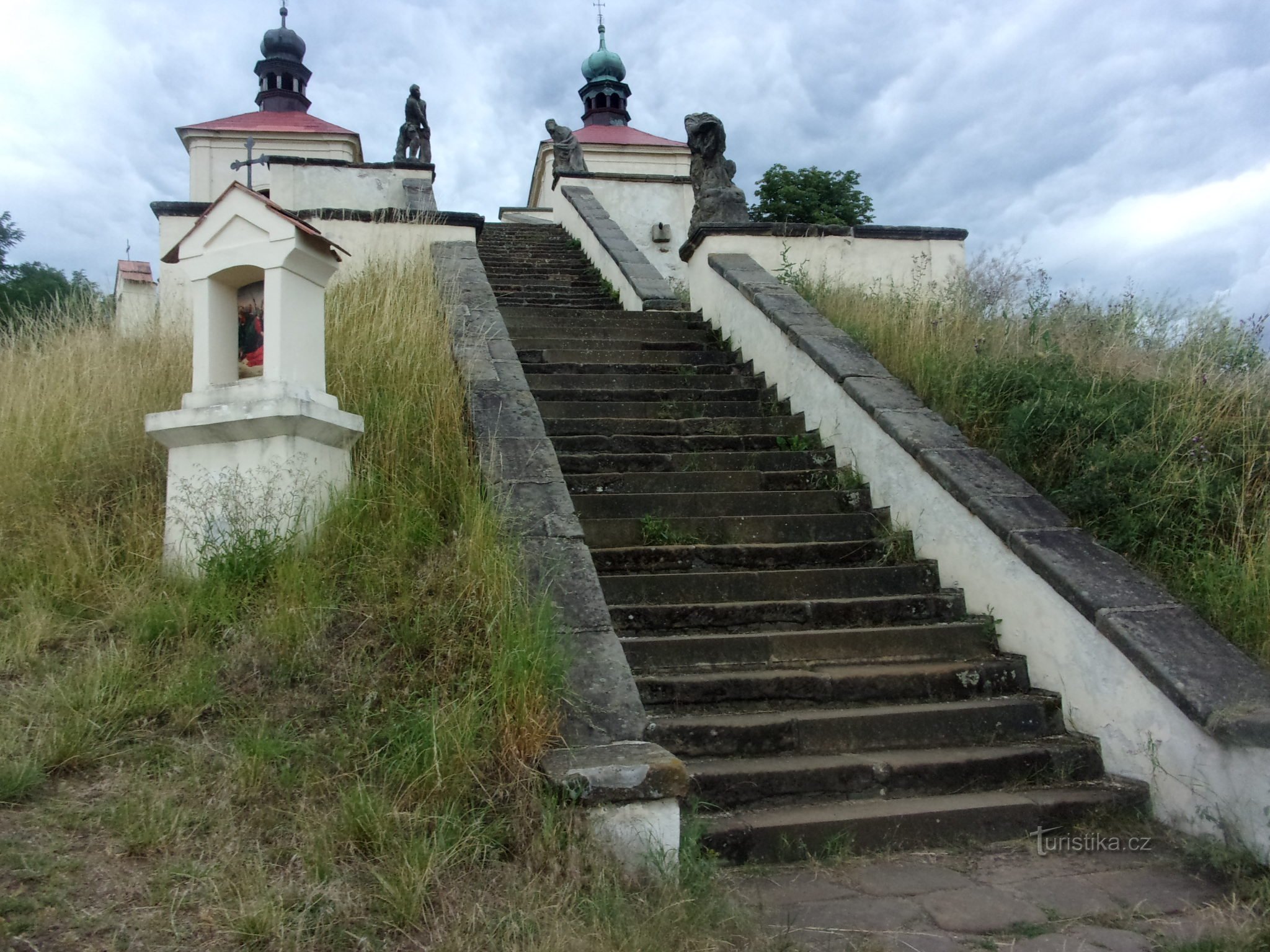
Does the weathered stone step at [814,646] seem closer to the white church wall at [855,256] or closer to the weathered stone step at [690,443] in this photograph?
the weathered stone step at [690,443]

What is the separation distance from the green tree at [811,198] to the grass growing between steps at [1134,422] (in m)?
23.6

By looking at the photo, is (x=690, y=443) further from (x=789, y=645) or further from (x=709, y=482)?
(x=789, y=645)

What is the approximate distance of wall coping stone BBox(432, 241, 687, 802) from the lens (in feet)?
9.60

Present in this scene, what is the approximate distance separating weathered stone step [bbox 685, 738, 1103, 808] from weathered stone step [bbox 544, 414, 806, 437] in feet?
10.1

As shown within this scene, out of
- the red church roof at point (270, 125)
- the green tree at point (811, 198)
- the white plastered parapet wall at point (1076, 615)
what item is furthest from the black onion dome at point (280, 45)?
the white plastered parapet wall at point (1076, 615)

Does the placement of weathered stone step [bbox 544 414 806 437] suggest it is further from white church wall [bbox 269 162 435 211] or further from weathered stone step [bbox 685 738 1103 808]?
white church wall [bbox 269 162 435 211]

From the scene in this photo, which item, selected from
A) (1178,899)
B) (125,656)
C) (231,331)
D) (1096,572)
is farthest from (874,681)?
(231,331)

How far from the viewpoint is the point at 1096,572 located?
4.23 metres

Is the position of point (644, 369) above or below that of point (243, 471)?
above

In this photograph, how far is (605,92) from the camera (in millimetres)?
36969

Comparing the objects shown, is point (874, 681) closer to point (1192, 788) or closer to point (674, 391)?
point (1192, 788)

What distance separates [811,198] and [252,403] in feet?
92.0

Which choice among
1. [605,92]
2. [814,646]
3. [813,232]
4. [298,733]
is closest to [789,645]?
[814,646]

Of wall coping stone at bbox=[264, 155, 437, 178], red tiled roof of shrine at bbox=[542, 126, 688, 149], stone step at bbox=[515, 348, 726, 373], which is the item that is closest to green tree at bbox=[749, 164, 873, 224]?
red tiled roof of shrine at bbox=[542, 126, 688, 149]
